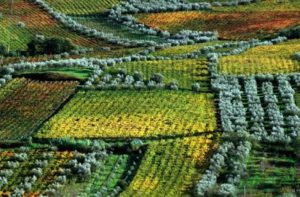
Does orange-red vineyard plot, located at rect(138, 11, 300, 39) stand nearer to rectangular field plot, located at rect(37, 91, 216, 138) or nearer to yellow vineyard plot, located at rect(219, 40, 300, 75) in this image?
yellow vineyard plot, located at rect(219, 40, 300, 75)

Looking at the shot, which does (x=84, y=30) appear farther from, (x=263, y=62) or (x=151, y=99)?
(x=151, y=99)

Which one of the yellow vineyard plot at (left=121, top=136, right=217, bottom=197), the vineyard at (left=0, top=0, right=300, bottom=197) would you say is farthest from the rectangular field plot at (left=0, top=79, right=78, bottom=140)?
the yellow vineyard plot at (left=121, top=136, right=217, bottom=197)

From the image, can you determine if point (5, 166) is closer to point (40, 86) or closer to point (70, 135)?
point (70, 135)

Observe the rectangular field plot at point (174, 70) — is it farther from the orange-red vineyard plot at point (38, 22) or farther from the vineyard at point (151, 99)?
the orange-red vineyard plot at point (38, 22)

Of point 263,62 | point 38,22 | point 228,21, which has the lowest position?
point 38,22

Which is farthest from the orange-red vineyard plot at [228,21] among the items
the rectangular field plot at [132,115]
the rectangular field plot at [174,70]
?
the rectangular field plot at [132,115]

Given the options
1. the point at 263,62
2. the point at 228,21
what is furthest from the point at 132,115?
the point at 228,21

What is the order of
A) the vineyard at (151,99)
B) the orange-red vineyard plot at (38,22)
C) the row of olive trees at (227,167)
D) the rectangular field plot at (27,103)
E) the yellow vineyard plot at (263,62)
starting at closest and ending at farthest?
the row of olive trees at (227,167) → the vineyard at (151,99) → the rectangular field plot at (27,103) → the yellow vineyard plot at (263,62) → the orange-red vineyard plot at (38,22)
